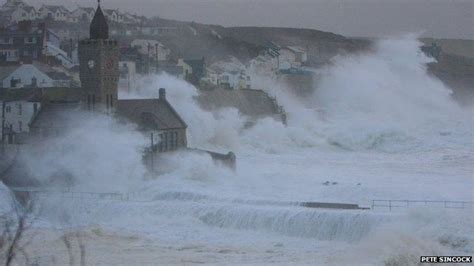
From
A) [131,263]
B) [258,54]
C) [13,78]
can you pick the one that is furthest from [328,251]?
[258,54]

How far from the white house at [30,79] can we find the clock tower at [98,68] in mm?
8791

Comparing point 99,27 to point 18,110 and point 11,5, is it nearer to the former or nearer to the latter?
point 18,110

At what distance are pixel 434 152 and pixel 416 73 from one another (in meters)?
29.5

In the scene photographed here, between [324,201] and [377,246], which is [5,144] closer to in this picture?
[324,201]

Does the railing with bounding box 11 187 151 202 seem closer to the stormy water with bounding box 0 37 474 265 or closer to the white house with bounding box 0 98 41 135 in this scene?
the stormy water with bounding box 0 37 474 265

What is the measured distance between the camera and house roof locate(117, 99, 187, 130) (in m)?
29.4

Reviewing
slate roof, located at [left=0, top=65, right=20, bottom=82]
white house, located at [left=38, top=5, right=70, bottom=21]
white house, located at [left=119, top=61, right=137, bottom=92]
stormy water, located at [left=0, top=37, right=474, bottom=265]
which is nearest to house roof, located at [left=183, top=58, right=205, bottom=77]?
stormy water, located at [left=0, top=37, right=474, bottom=265]

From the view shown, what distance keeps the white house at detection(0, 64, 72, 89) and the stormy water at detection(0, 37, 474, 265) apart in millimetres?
3396

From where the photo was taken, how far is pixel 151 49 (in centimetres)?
5591

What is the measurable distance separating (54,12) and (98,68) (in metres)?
34.9

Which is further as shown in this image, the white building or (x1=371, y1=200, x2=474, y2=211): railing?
the white building

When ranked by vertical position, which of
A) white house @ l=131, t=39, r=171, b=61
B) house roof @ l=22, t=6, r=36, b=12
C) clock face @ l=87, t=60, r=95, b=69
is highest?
house roof @ l=22, t=6, r=36, b=12

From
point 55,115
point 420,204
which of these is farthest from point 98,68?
point 420,204

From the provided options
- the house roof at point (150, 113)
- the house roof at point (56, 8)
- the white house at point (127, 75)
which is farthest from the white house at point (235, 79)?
the house roof at point (150, 113)
